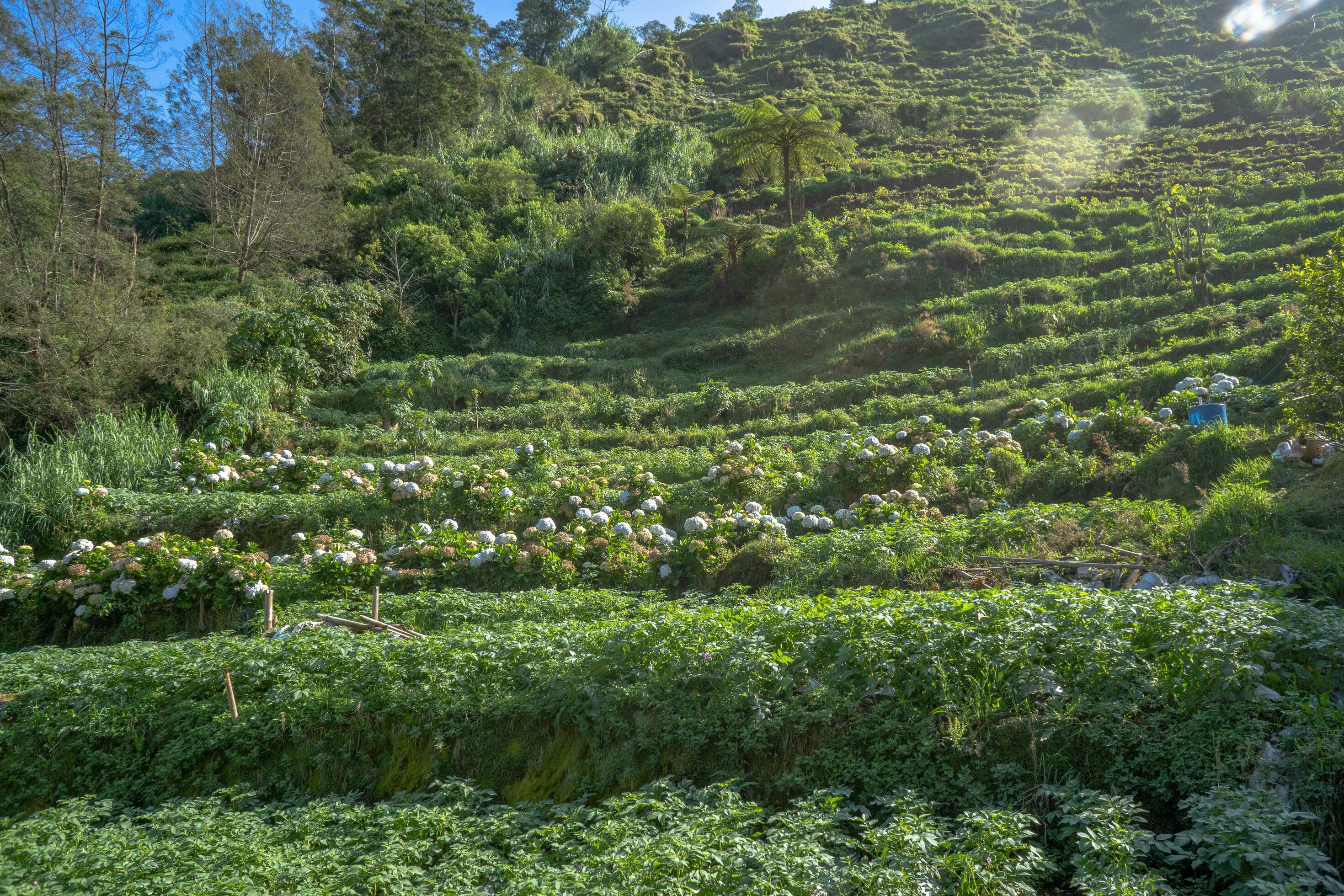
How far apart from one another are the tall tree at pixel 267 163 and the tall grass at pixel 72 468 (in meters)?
9.04

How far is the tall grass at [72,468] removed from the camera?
1041cm

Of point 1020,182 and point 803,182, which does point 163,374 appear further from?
point 1020,182

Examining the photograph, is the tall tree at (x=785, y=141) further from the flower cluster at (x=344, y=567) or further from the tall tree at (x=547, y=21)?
the tall tree at (x=547, y=21)

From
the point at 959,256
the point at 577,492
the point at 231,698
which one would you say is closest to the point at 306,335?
the point at 577,492

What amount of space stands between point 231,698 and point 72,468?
26.3 feet

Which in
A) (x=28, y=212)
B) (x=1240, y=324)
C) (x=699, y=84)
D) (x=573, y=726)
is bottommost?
(x=573, y=726)

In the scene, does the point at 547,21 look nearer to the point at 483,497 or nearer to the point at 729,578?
the point at 483,497

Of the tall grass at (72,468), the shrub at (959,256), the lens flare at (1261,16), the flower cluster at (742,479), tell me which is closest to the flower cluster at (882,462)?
the flower cluster at (742,479)

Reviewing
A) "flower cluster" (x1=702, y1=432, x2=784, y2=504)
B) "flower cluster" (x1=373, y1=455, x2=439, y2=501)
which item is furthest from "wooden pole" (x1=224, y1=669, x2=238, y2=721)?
"flower cluster" (x1=702, y1=432, x2=784, y2=504)

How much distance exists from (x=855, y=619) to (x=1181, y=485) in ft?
17.9

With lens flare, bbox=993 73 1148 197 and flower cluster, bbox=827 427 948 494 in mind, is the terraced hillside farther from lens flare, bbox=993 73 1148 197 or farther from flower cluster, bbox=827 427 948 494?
lens flare, bbox=993 73 1148 197

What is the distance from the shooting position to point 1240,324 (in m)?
12.7

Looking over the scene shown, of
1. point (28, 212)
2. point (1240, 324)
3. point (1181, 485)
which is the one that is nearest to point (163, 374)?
point (28, 212)

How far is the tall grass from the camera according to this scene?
10.4 meters
